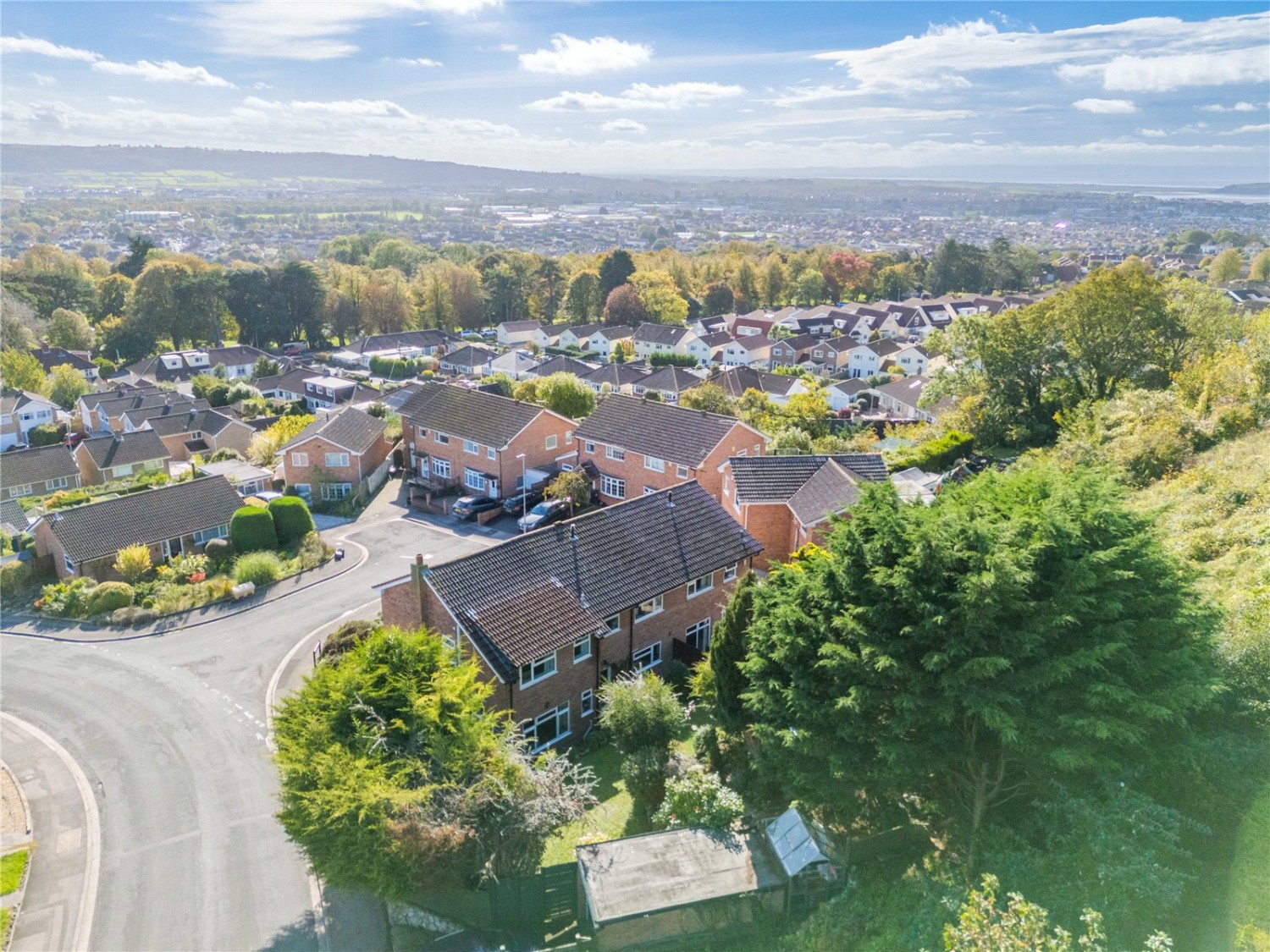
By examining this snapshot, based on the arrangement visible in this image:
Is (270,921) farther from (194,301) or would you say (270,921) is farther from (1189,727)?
(194,301)

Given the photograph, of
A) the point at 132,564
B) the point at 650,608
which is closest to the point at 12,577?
the point at 132,564

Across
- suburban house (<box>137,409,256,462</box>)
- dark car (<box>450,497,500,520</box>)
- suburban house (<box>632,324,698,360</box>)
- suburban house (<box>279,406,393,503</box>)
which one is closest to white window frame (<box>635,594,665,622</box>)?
dark car (<box>450,497,500,520</box>)

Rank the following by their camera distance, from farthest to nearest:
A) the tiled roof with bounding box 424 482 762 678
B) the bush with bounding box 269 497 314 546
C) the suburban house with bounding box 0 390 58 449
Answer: the suburban house with bounding box 0 390 58 449
the bush with bounding box 269 497 314 546
the tiled roof with bounding box 424 482 762 678

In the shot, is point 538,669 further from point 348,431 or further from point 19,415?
point 19,415

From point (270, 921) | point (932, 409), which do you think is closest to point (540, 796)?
point (270, 921)

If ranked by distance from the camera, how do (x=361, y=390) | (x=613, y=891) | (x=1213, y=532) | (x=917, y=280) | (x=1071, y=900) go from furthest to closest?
(x=917, y=280)
(x=361, y=390)
(x=1213, y=532)
(x=613, y=891)
(x=1071, y=900)

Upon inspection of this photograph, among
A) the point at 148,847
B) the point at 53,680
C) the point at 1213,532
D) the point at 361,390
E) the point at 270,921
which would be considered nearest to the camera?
the point at 270,921

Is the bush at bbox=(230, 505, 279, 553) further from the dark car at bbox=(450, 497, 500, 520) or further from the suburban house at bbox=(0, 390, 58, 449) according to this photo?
the suburban house at bbox=(0, 390, 58, 449)
